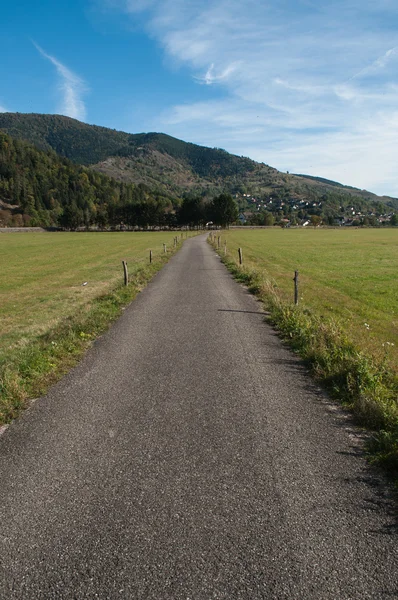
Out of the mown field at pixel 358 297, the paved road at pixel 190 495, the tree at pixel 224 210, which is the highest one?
the tree at pixel 224 210

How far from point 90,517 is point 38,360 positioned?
5502 millimetres

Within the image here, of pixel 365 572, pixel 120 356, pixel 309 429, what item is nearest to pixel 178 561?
pixel 365 572

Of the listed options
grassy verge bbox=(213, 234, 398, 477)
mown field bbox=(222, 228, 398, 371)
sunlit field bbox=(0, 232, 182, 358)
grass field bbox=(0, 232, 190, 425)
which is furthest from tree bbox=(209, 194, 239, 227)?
grassy verge bbox=(213, 234, 398, 477)

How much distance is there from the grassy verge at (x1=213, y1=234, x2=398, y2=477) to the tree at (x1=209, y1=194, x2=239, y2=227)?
442ft

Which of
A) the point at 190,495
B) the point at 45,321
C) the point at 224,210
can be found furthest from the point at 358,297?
the point at 224,210

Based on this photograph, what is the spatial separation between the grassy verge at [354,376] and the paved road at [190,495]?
35 centimetres

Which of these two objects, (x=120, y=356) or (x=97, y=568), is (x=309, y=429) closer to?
(x=97, y=568)

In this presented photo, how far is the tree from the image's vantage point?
14200 centimetres

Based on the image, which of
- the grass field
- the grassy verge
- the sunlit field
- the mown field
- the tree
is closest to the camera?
the grassy verge

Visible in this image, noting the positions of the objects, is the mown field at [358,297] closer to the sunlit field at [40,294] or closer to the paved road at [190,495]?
the paved road at [190,495]

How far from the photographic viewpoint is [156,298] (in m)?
17.8

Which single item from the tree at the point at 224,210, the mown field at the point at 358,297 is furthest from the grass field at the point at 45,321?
the tree at the point at 224,210

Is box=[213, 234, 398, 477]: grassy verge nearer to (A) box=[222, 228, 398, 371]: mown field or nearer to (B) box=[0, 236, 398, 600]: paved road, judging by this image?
(B) box=[0, 236, 398, 600]: paved road

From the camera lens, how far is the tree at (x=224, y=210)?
14200cm
